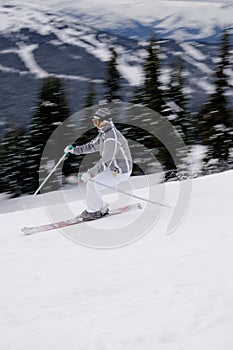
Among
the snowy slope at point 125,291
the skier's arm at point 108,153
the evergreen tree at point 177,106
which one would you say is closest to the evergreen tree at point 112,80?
the evergreen tree at point 177,106

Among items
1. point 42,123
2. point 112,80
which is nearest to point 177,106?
point 112,80

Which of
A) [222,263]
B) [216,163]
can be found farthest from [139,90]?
[222,263]

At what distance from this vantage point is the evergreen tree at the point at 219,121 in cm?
3641

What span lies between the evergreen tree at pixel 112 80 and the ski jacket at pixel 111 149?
28533mm

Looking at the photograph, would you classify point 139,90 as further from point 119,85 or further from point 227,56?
point 227,56

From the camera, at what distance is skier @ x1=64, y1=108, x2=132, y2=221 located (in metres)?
10.2

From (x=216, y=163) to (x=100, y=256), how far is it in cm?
2933

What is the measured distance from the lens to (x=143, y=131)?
37062 millimetres

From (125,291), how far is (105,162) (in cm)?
459

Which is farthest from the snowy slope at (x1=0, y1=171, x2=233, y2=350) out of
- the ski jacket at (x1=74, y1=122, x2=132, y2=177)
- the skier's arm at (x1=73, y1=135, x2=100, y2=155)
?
the skier's arm at (x1=73, y1=135, x2=100, y2=155)

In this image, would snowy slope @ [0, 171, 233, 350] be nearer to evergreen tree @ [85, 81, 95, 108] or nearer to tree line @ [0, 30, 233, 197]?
tree line @ [0, 30, 233, 197]

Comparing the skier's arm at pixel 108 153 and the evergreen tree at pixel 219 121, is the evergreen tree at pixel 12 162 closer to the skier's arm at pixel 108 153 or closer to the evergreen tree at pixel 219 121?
the evergreen tree at pixel 219 121

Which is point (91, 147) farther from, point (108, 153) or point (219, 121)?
point (219, 121)

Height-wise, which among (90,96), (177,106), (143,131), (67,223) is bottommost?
(143,131)
